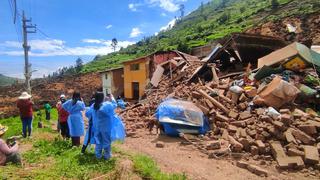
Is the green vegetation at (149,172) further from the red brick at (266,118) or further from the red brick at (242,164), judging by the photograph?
the red brick at (266,118)

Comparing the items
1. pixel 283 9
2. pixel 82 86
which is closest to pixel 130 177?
Answer: pixel 82 86

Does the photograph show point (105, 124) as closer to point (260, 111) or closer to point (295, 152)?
point (295, 152)

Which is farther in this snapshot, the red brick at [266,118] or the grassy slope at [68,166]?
the red brick at [266,118]

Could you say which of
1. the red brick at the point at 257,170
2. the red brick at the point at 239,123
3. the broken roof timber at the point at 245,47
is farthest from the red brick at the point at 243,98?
the broken roof timber at the point at 245,47

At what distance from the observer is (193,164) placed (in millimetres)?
8039

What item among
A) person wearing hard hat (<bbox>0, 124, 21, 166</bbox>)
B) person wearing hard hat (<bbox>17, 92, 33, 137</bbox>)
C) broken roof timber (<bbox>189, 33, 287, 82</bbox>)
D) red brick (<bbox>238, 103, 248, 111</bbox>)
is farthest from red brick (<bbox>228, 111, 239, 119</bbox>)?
person wearing hard hat (<bbox>0, 124, 21, 166</bbox>)

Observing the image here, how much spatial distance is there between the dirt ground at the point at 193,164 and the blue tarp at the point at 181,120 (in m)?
0.42

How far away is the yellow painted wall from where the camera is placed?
96.6 ft

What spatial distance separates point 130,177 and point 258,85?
747cm

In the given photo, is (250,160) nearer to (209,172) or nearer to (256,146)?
(256,146)

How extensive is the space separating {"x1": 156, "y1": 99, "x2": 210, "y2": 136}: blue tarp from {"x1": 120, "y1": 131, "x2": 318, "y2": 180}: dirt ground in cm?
42

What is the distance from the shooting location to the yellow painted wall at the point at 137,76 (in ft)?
96.6

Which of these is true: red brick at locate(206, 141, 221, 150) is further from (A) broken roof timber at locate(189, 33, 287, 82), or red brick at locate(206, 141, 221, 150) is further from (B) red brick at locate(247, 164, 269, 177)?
(A) broken roof timber at locate(189, 33, 287, 82)

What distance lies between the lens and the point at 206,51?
3703 centimetres
